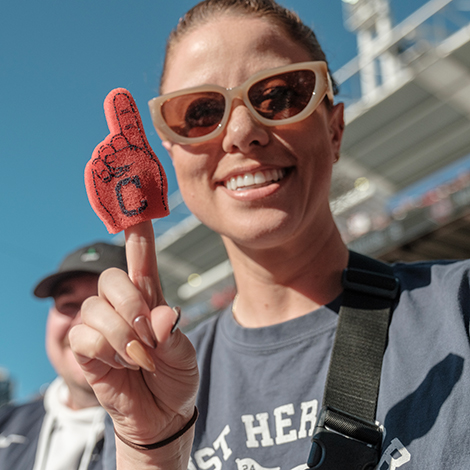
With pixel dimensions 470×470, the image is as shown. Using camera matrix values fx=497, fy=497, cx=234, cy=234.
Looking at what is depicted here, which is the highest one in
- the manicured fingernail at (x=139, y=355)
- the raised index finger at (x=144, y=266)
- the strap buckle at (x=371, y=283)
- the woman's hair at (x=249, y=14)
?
the woman's hair at (x=249, y=14)

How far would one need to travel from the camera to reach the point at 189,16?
1812mm

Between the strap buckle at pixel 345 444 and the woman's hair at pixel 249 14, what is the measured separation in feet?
4.02

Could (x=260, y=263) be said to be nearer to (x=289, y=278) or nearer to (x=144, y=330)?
(x=289, y=278)

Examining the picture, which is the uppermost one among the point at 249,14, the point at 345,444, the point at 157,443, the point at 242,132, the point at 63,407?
the point at 249,14

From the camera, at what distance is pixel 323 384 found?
138 cm

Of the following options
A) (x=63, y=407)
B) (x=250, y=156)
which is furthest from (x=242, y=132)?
(x=63, y=407)

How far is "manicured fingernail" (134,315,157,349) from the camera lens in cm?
92

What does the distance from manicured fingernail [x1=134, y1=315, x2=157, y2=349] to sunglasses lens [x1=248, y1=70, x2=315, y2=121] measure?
0.83 metres

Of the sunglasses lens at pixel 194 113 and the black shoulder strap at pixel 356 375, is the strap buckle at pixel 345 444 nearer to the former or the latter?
the black shoulder strap at pixel 356 375

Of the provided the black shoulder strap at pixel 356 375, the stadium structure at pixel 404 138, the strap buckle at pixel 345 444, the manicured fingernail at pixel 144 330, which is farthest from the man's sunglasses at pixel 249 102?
the stadium structure at pixel 404 138

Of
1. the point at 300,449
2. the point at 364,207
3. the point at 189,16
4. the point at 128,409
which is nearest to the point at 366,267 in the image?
the point at 300,449

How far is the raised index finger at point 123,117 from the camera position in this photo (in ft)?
3.57

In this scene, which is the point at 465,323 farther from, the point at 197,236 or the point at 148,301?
the point at 197,236

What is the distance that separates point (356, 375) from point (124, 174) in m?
0.78
